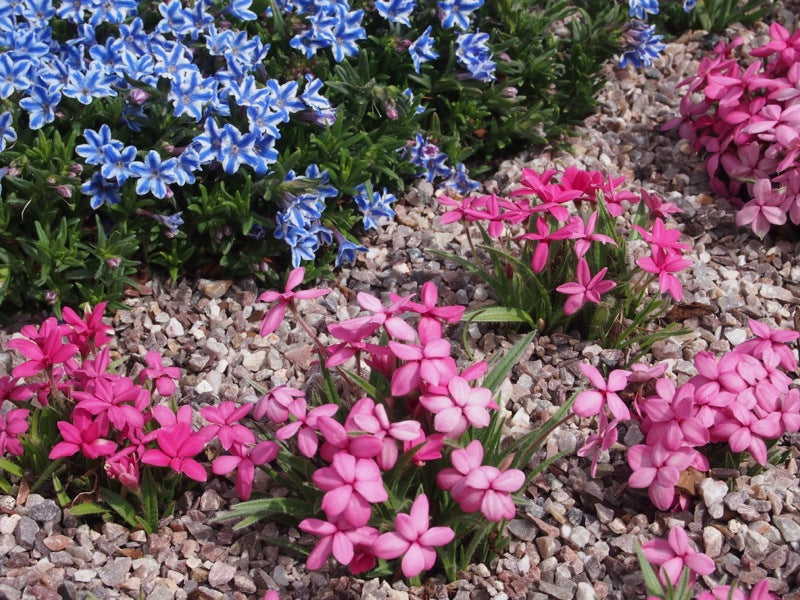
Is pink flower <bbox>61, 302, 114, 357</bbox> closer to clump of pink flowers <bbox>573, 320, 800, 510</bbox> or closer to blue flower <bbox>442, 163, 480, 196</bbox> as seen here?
clump of pink flowers <bbox>573, 320, 800, 510</bbox>

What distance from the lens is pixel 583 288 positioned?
2609 mm

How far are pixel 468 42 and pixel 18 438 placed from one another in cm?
210

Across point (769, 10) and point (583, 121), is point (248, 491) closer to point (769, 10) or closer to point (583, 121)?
point (583, 121)

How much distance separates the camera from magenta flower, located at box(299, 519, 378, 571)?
2.05m

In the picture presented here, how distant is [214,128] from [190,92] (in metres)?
0.14

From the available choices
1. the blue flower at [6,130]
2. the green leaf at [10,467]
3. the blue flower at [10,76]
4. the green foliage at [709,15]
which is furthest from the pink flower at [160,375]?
the green foliage at [709,15]

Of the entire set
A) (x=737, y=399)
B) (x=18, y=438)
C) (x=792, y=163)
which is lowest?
(x=18, y=438)

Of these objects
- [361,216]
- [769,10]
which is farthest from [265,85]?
[769,10]

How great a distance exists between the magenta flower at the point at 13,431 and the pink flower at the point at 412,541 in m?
1.03

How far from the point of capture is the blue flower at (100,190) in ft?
9.71

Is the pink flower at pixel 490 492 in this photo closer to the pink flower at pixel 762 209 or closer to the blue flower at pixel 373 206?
the blue flower at pixel 373 206

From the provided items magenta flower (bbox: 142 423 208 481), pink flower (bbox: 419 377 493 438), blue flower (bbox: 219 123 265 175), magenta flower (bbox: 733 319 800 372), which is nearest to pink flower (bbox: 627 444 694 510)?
magenta flower (bbox: 733 319 800 372)

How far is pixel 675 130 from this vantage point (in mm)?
3846

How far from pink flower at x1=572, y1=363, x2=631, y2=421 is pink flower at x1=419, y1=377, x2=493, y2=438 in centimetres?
25
